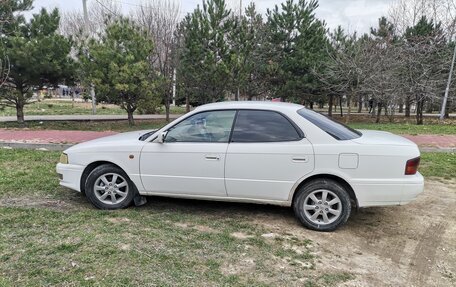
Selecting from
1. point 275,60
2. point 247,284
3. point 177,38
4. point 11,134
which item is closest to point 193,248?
point 247,284

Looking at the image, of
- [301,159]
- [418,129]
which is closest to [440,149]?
[418,129]

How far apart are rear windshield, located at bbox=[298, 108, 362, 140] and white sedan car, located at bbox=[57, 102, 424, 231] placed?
0.02 m

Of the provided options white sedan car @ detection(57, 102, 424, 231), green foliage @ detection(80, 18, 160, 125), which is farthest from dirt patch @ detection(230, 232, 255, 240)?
green foliage @ detection(80, 18, 160, 125)

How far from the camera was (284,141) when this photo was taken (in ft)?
14.2

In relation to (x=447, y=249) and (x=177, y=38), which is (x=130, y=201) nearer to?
(x=447, y=249)

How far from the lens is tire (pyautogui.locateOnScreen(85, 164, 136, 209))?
4.83 meters

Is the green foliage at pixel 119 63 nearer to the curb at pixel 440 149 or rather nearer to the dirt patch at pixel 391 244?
the curb at pixel 440 149

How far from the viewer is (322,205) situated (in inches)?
168

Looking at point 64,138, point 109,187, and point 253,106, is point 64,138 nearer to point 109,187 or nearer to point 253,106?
point 109,187

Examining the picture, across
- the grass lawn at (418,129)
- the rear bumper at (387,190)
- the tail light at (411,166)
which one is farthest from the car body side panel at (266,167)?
the grass lawn at (418,129)

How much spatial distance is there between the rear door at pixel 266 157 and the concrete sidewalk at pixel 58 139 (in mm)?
6529

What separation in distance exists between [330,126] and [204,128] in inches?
61.6

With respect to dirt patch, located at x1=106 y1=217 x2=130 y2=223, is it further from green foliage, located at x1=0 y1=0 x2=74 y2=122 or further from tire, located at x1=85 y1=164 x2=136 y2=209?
green foliage, located at x1=0 y1=0 x2=74 y2=122

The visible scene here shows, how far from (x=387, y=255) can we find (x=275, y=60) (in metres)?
18.3
